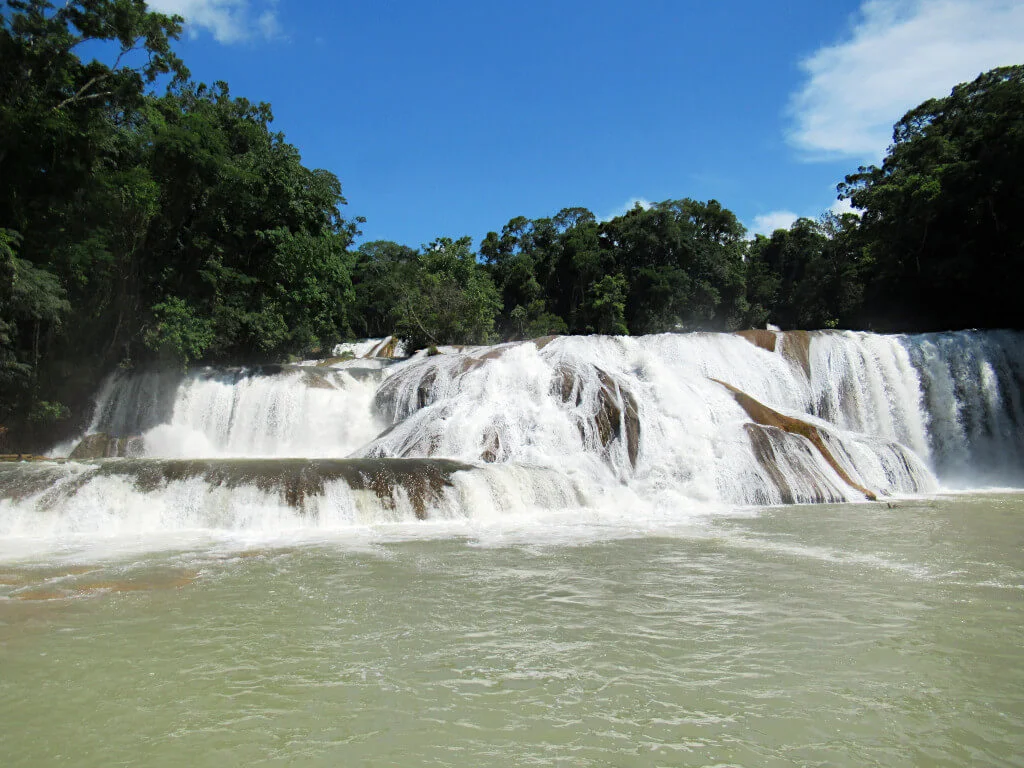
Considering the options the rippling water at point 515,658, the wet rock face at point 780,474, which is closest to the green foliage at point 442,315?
the wet rock face at point 780,474

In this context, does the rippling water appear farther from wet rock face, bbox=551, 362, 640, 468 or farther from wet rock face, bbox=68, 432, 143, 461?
wet rock face, bbox=68, 432, 143, 461

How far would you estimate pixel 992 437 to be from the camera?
17.7 metres

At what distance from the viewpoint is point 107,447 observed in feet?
54.9

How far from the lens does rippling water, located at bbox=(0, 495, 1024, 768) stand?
3262 mm

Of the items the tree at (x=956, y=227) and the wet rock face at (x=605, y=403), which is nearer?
the wet rock face at (x=605, y=403)

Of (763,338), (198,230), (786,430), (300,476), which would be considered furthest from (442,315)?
(300,476)

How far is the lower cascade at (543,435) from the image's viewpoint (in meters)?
10.1

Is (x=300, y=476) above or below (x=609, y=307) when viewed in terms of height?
below

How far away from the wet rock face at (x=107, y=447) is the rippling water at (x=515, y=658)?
10.0 metres

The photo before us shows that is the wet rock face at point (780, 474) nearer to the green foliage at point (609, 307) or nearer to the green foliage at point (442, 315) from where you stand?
the green foliage at point (442, 315)

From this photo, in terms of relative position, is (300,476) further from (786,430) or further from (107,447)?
(786,430)

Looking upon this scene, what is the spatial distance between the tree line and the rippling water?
1178cm

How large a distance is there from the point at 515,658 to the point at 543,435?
33.4 ft

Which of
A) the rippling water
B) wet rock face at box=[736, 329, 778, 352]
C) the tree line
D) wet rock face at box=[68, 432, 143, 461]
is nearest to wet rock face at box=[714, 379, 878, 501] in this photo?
wet rock face at box=[736, 329, 778, 352]
